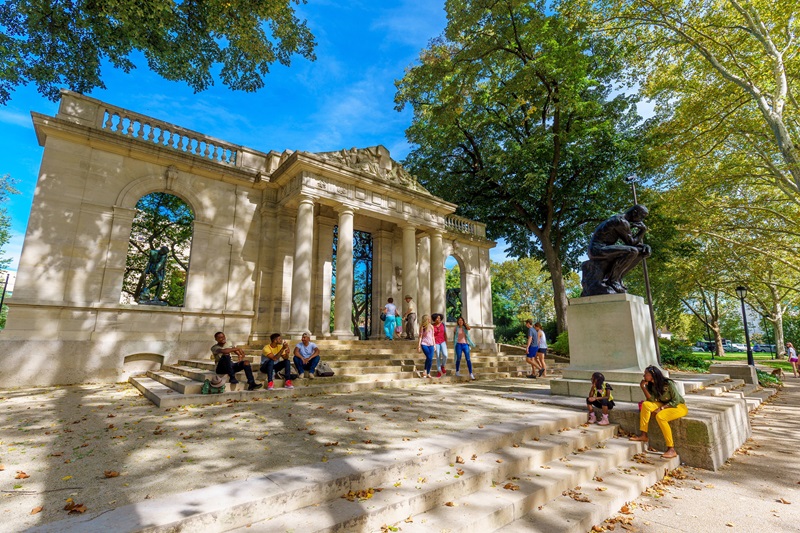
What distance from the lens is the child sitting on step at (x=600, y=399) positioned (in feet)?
18.2

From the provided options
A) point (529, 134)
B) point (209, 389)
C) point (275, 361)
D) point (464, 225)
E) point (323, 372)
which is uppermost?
point (529, 134)

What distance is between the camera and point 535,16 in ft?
40.6

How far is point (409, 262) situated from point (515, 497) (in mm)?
12176

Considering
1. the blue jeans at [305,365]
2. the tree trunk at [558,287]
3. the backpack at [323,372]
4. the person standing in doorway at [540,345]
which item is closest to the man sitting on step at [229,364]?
the blue jeans at [305,365]

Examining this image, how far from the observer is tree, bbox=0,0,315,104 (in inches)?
373

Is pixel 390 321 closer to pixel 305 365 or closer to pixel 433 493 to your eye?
pixel 305 365

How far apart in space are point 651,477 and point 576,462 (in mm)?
884

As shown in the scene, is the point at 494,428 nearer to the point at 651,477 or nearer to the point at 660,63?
the point at 651,477

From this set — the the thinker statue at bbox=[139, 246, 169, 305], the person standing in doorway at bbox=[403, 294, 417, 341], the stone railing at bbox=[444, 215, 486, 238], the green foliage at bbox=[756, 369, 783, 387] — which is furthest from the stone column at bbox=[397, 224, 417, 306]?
the green foliage at bbox=[756, 369, 783, 387]

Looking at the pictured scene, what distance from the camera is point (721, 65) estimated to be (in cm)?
1259

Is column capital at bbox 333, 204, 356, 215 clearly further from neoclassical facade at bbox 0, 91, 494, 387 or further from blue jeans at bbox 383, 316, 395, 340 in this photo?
blue jeans at bbox 383, 316, 395, 340

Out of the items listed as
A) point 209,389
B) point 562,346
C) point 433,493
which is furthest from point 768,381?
point 209,389

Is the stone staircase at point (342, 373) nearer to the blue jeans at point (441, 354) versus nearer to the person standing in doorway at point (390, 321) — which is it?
the blue jeans at point (441, 354)

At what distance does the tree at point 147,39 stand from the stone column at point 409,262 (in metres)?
7.18
